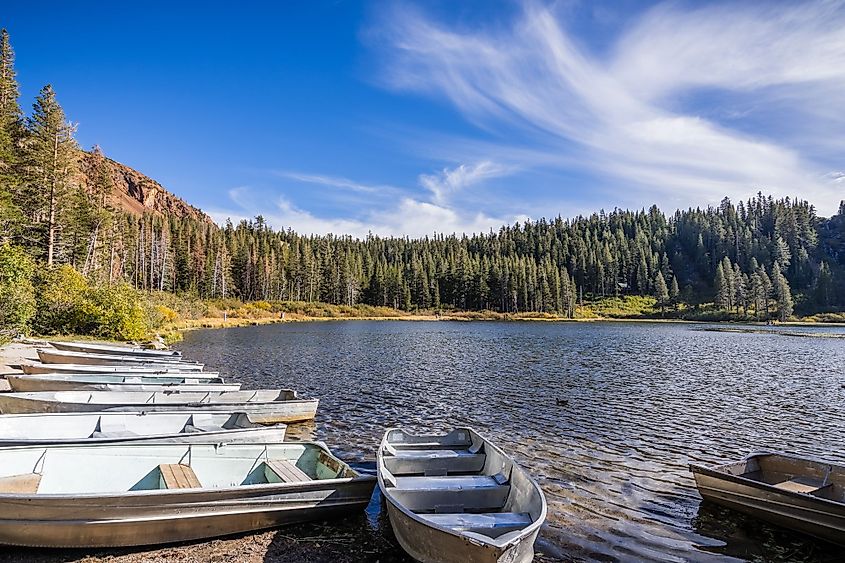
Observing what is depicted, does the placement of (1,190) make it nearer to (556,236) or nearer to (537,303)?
(537,303)

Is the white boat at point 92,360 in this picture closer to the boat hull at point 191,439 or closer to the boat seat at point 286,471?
the boat hull at point 191,439

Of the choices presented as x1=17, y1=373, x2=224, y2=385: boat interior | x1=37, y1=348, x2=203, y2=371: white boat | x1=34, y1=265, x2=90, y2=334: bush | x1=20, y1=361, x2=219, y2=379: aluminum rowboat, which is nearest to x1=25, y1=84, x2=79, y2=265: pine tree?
x1=34, y1=265, x2=90, y2=334: bush

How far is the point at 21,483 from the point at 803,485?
561 inches

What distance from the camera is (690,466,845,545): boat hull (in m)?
8.63

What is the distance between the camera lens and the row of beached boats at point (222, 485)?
738 centimetres

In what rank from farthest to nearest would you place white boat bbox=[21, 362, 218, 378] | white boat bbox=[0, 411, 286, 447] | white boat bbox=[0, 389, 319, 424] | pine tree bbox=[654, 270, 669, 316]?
pine tree bbox=[654, 270, 669, 316]
white boat bbox=[21, 362, 218, 378]
white boat bbox=[0, 389, 319, 424]
white boat bbox=[0, 411, 286, 447]

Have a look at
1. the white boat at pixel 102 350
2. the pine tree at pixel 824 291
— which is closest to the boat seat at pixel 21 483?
the white boat at pixel 102 350

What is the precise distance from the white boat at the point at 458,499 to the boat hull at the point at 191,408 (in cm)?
590

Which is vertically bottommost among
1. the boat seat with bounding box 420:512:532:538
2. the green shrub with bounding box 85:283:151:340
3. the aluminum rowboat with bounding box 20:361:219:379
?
the boat seat with bounding box 420:512:532:538

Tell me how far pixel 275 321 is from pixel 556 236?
12674 cm

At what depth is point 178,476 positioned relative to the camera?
30.1ft

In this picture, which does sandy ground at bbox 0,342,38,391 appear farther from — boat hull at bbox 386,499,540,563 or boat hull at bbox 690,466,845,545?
boat hull at bbox 690,466,845,545

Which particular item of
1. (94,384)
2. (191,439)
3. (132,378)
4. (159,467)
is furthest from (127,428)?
(132,378)

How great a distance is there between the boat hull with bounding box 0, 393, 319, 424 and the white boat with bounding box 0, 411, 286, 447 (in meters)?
0.72
